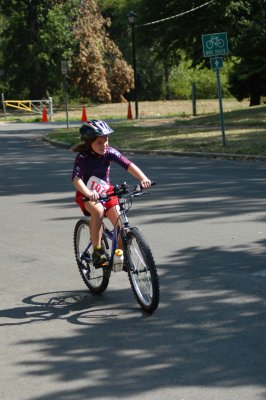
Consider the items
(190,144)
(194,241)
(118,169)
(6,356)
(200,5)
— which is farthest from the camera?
(200,5)

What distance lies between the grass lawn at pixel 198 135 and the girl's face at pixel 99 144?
44.2 ft

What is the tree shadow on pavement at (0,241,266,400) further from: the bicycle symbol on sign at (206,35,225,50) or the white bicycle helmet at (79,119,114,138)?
the bicycle symbol on sign at (206,35,225,50)

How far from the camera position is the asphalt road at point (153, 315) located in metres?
5.60

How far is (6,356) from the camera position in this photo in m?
6.34

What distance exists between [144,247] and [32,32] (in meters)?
54.3

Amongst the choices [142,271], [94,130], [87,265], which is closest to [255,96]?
[87,265]

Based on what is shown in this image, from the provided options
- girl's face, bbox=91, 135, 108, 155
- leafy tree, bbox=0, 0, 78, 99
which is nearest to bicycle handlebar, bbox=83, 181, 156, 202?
girl's face, bbox=91, 135, 108, 155

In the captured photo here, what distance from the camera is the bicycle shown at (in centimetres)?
717

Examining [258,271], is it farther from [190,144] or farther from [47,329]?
[190,144]

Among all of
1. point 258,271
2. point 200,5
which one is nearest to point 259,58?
point 200,5

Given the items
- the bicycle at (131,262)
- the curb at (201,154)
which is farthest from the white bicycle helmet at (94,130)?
the curb at (201,154)

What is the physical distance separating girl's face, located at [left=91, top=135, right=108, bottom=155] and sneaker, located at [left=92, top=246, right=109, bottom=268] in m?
0.81

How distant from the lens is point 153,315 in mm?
7230

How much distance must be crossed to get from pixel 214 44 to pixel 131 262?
635 inches
